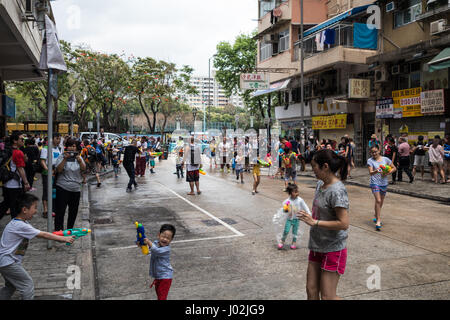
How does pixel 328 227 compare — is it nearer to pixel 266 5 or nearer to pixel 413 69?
pixel 413 69

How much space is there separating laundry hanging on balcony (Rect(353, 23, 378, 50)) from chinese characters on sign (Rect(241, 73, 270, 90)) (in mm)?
6875

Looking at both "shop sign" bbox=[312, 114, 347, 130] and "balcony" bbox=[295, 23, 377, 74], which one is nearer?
"balcony" bbox=[295, 23, 377, 74]

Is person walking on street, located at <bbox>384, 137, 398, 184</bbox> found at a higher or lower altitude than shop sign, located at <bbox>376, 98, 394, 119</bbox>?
lower

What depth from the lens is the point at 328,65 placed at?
23172 mm

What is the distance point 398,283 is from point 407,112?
16.5 m

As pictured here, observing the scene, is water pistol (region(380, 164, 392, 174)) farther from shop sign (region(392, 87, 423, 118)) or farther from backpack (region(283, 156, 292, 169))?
shop sign (region(392, 87, 423, 118))

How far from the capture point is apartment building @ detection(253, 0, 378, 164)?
22.0 meters

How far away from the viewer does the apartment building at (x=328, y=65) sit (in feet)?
72.3

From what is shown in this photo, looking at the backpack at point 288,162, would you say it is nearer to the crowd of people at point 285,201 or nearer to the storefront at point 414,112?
the crowd of people at point 285,201

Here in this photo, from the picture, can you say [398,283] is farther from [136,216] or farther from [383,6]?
[383,6]

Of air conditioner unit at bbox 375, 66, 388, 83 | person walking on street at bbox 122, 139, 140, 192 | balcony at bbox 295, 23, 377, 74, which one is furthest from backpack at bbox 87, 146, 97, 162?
air conditioner unit at bbox 375, 66, 388, 83

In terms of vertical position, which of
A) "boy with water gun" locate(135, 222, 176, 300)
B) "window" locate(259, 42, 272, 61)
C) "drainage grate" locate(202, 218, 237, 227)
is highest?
"window" locate(259, 42, 272, 61)

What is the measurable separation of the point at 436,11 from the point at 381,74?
183 inches

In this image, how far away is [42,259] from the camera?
591 cm
